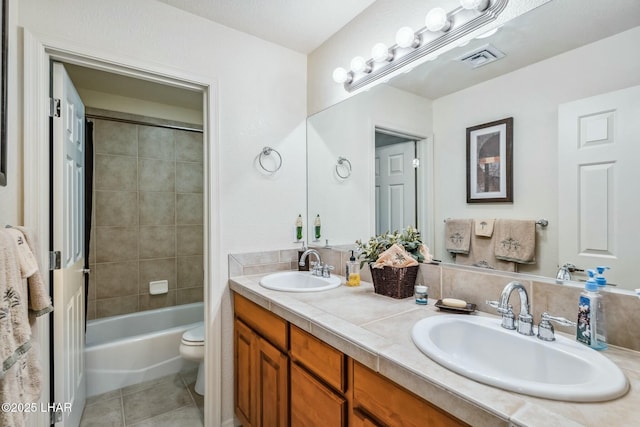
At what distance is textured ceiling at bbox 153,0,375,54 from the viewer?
1.65 meters

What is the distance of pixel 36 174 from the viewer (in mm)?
1361

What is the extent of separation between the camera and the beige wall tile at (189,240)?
10.2ft

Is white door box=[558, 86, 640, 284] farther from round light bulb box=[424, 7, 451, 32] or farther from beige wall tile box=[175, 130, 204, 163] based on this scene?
beige wall tile box=[175, 130, 204, 163]

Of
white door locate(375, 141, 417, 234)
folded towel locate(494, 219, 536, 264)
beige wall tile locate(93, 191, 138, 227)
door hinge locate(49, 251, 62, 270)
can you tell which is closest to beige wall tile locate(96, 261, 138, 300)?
beige wall tile locate(93, 191, 138, 227)

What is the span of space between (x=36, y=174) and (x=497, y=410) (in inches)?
73.1

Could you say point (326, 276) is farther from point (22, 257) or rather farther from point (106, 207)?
point (106, 207)

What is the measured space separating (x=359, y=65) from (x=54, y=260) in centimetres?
184

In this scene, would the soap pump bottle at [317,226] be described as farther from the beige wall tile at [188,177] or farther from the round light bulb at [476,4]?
the beige wall tile at [188,177]

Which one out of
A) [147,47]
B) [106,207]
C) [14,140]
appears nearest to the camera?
[14,140]

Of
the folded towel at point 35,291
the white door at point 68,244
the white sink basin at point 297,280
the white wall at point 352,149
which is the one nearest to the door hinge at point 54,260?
the white door at point 68,244

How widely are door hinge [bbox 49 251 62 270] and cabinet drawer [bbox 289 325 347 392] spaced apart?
1.19 m

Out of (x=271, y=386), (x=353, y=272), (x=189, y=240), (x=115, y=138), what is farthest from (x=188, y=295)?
(x=353, y=272)

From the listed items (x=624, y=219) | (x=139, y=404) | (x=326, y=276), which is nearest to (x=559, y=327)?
(x=624, y=219)

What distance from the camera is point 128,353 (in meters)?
2.27
